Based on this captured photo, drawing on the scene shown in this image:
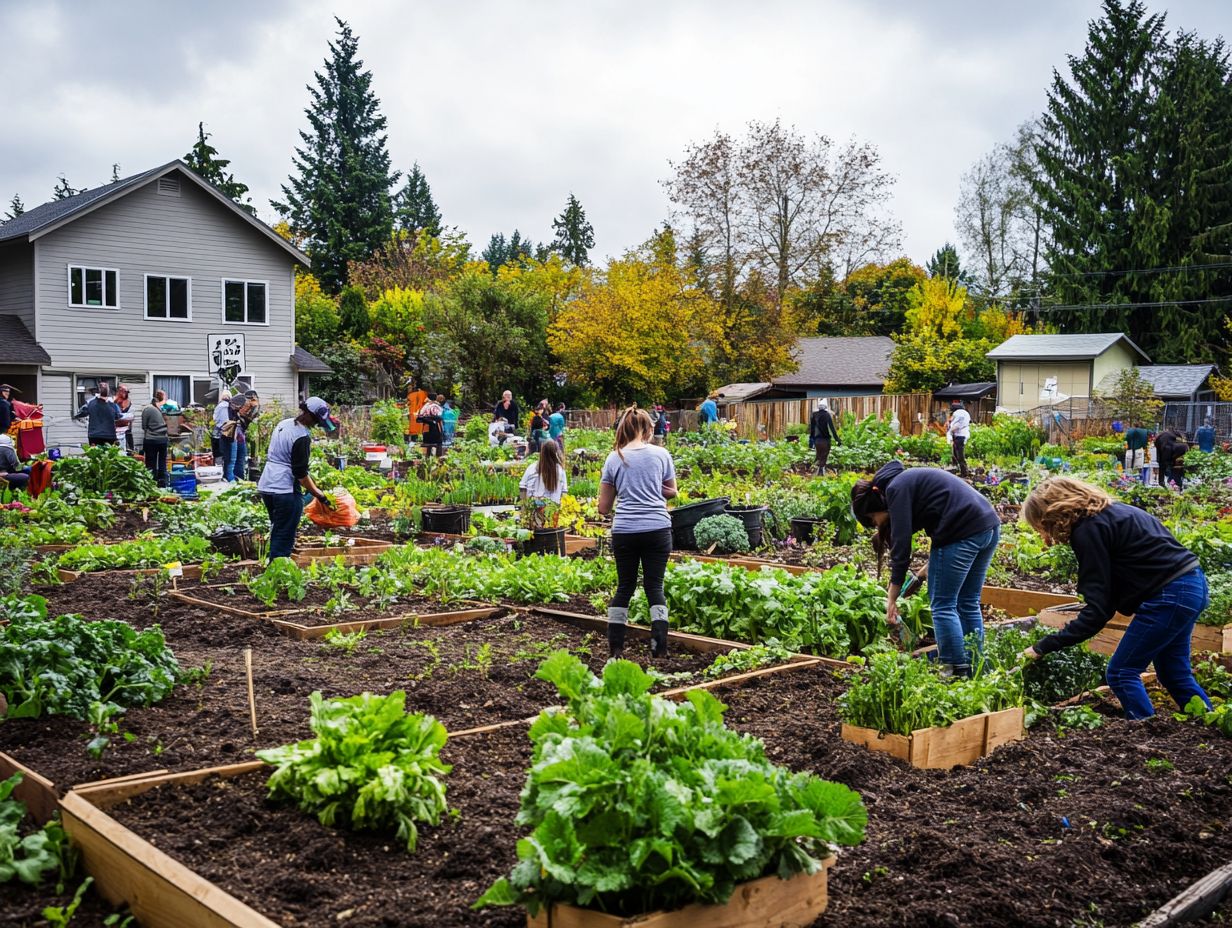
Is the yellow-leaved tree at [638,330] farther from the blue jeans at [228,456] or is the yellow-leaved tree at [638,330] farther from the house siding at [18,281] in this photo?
the blue jeans at [228,456]

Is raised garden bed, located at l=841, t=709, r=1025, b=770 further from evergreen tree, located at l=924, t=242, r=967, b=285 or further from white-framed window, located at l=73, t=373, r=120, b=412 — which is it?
evergreen tree, located at l=924, t=242, r=967, b=285

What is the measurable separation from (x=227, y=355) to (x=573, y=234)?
71244 mm

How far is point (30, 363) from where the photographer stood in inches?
1041

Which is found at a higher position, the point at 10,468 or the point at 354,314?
the point at 354,314

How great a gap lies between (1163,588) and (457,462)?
14521 millimetres

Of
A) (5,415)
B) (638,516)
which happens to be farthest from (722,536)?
(5,415)

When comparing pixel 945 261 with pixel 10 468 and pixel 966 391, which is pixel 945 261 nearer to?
pixel 966 391

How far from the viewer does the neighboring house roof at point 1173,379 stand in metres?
43.0

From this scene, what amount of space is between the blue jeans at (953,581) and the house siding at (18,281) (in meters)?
27.3

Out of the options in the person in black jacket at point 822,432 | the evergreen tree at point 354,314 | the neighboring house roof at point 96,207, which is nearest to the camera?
the person in black jacket at point 822,432

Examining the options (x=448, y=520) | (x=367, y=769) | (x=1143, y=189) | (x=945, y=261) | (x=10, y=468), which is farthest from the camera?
(x=945, y=261)

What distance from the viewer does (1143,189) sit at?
51.6 metres

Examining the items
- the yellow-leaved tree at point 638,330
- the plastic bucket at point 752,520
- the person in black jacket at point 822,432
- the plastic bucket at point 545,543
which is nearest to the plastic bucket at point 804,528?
the plastic bucket at point 752,520

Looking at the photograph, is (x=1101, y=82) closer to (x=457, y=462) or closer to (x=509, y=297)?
(x=509, y=297)
